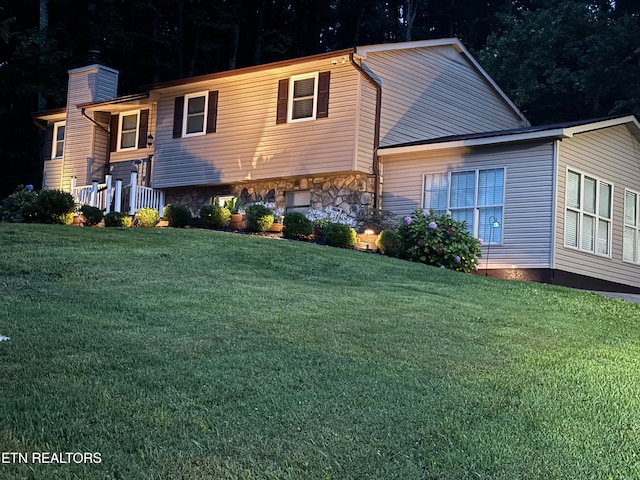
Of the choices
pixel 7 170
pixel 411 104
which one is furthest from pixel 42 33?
pixel 411 104

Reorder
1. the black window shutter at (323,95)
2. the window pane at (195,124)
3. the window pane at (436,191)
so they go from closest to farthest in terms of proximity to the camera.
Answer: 1. the window pane at (436,191)
2. the black window shutter at (323,95)
3. the window pane at (195,124)

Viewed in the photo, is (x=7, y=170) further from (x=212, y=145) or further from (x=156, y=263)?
(x=156, y=263)

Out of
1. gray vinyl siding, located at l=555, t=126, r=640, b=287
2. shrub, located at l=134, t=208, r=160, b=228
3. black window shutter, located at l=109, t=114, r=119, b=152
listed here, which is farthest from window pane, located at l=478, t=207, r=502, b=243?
black window shutter, located at l=109, t=114, r=119, b=152

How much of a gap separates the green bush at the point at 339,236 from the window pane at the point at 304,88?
4121mm

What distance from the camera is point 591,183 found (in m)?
16.0

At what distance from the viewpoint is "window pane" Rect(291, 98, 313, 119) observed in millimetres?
17906

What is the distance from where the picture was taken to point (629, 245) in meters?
16.9

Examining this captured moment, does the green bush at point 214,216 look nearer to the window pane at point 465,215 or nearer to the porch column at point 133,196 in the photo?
the porch column at point 133,196

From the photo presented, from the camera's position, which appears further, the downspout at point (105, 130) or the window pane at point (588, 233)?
the downspout at point (105, 130)

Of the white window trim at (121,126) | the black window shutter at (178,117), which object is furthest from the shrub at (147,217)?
the white window trim at (121,126)

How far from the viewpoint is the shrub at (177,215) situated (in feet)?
56.8

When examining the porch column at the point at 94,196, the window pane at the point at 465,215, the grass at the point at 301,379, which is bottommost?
the grass at the point at 301,379

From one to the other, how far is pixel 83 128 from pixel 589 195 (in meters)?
14.7

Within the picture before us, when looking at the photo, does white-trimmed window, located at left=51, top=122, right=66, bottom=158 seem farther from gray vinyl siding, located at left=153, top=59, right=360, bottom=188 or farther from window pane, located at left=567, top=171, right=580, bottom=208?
window pane, located at left=567, top=171, right=580, bottom=208
